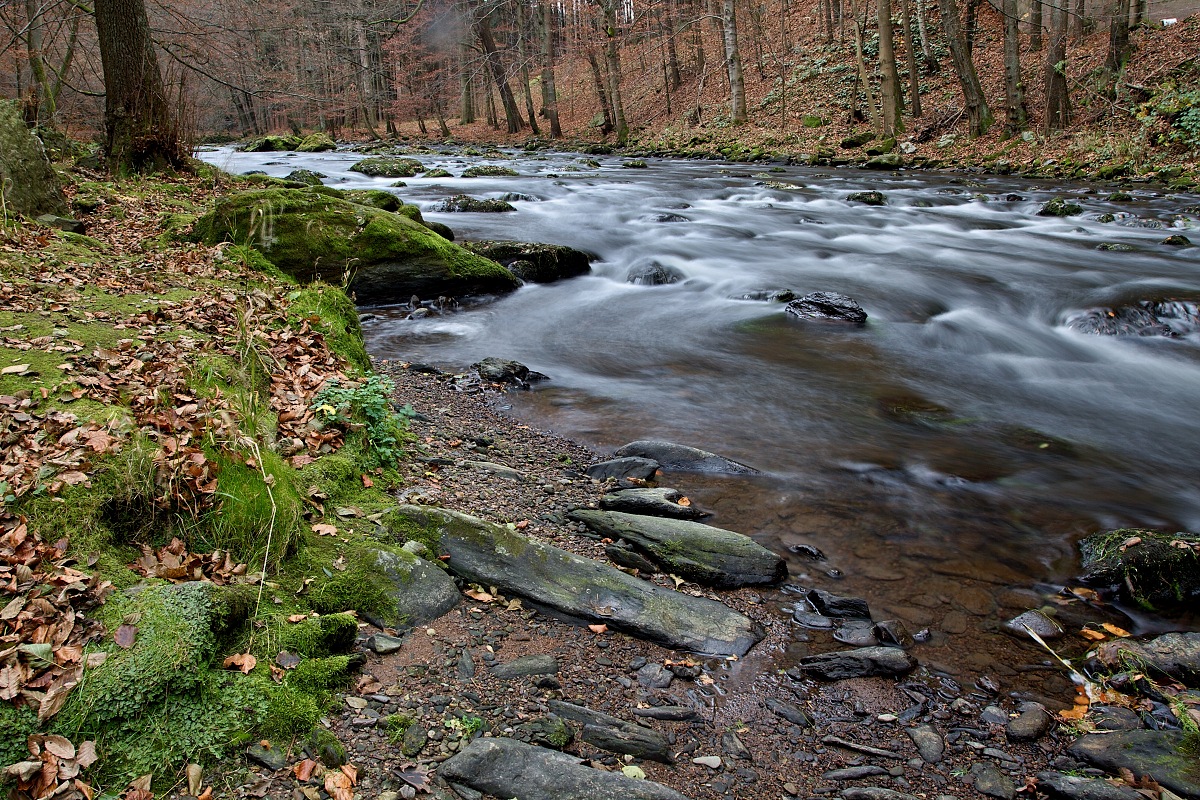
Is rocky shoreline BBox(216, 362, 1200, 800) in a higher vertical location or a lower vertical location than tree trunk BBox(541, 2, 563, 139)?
lower

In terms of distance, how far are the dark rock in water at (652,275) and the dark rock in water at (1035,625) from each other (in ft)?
27.4

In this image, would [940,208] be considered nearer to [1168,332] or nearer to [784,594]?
[1168,332]

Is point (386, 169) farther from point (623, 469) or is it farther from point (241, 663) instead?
point (241, 663)

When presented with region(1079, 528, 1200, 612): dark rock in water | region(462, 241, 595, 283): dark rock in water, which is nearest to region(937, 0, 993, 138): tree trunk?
region(462, 241, 595, 283): dark rock in water

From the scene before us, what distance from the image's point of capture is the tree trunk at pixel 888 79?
2055 cm

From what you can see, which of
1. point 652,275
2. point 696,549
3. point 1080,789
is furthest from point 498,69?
point 1080,789

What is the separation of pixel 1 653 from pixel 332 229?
7.69 meters

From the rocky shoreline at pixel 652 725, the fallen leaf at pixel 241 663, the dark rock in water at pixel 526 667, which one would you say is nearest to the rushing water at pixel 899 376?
the rocky shoreline at pixel 652 725

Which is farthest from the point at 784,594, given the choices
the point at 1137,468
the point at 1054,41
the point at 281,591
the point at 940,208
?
the point at 1054,41

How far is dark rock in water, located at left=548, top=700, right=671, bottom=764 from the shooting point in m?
2.87

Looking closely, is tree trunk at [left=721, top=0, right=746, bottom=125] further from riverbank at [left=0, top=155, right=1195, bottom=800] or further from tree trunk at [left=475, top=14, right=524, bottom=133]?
riverbank at [left=0, top=155, right=1195, bottom=800]

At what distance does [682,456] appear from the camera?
231 inches

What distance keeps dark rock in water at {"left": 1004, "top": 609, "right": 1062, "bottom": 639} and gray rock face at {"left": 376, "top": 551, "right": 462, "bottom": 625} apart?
9.75ft

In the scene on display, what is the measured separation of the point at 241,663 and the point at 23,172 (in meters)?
7.86
